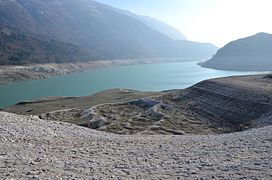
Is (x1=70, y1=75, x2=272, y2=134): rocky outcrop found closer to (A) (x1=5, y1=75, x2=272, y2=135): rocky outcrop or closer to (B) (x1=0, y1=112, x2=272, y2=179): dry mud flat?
(A) (x1=5, y1=75, x2=272, y2=135): rocky outcrop

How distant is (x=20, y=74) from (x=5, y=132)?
145 meters

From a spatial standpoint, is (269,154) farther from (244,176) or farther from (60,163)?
(60,163)

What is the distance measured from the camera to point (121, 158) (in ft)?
48.0

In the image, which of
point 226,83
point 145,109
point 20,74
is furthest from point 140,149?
point 20,74

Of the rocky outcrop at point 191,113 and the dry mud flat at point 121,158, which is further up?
the dry mud flat at point 121,158

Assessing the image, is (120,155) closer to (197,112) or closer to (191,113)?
(191,113)

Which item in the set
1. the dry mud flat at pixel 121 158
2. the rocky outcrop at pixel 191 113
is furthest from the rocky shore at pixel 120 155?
the rocky outcrop at pixel 191 113

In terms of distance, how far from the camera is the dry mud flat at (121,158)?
12039mm

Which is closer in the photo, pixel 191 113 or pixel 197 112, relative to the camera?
pixel 191 113

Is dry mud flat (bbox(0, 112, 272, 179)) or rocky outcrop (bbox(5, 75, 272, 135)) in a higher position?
dry mud flat (bbox(0, 112, 272, 179))

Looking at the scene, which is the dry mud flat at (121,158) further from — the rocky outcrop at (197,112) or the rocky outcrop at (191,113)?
the rocky outcrop at (197,112)

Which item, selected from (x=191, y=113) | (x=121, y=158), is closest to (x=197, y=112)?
(x=191, y=113)

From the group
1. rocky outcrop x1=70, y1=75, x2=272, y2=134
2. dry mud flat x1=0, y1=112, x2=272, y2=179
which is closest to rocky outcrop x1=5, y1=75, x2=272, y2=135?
rocky outcrop x1=70, y1=75, x2=272, y2=134

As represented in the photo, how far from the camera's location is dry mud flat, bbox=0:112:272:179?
12.0 metres
